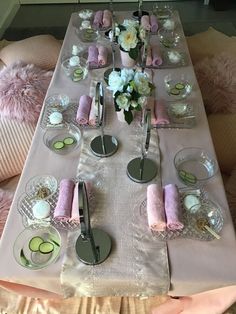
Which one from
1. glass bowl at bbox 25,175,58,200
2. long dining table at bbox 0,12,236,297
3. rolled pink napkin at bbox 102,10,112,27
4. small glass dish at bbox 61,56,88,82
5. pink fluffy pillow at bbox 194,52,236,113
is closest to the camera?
long dining table at bbox 0,12,236,297

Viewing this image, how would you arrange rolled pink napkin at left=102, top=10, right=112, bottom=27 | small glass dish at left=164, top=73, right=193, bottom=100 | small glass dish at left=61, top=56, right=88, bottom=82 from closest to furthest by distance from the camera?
small glass dish at left=164, top=73, right=193, bottom=100
small glass dish at left=61, top=56, right=88, bottom=82
rolled pink napkin at left=102, top=10, right=112, bottom=27

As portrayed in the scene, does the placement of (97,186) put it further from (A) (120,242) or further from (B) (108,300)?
(B) (108,300)

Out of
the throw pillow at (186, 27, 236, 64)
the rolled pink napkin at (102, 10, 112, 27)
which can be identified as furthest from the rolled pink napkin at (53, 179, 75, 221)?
the throw pillow at (186, 27, 236, 64)

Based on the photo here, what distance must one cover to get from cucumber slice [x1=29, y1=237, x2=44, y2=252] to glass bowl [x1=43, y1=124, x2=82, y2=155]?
0.32 metres

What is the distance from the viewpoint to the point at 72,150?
1108mm

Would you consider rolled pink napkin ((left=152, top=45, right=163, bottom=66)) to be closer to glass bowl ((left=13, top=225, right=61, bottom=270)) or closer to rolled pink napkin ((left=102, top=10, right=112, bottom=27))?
rolled pink napkin ((left=102, top=10, right=112, bottom=27))

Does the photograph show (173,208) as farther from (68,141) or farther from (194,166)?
(68,141)

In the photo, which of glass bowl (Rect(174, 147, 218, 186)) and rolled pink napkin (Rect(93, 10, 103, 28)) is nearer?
glass bowl (Rect(174, 147, 218, 186))

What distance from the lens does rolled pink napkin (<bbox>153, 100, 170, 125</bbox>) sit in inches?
46.4

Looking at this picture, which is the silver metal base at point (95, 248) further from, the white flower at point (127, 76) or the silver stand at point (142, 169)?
the white flower at point (127, 76)

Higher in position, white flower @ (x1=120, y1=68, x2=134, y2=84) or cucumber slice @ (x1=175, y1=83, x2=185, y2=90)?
white flower @ (x1=120, y1=68, x2=134, y2=84)

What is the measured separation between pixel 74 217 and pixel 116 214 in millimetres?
120

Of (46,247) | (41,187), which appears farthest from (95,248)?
(41,187)

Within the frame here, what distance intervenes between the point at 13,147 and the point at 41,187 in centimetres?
50
